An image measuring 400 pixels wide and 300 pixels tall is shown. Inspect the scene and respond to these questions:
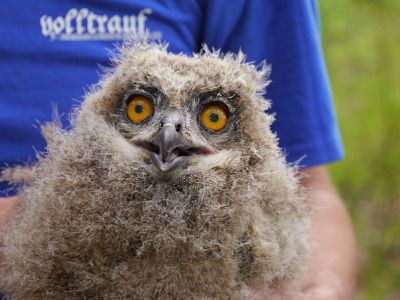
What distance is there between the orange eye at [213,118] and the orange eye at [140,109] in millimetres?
205

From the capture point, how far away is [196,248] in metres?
2.03

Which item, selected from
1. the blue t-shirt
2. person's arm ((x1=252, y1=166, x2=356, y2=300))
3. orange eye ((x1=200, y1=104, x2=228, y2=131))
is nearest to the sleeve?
the blue t-shirt

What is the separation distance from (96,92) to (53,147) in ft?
1.02

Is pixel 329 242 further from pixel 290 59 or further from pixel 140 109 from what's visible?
pixel 140 109

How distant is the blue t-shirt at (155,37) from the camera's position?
2.67 m

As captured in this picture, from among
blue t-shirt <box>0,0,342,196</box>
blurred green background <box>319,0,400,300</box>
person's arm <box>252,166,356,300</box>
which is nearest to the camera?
blue t-shirt <box>0,0,342,196</box>

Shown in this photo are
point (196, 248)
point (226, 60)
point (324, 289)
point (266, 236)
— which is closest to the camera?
point (196, 248)

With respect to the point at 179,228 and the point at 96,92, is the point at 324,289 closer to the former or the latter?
the point at 179,228

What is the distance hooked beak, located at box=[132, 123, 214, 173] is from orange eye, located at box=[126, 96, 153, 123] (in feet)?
0.48

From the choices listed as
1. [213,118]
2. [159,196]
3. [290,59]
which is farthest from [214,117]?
[290,59]

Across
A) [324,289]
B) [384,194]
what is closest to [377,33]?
[384,194]

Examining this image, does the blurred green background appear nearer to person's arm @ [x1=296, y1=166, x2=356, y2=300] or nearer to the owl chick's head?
person's arm @ [x1=296, y1=166, x2=356, y2=300]

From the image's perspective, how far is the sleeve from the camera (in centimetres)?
311

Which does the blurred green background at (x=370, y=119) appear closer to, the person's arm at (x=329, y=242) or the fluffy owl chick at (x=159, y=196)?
the person's arm at (x=329, y=242)
